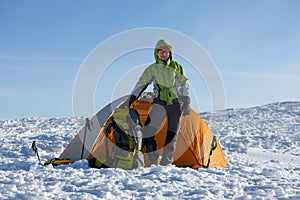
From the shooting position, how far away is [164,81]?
21.9 ft

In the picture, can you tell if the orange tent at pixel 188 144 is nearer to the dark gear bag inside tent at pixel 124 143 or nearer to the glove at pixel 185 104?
the dark gear bag inside tent at pixel 124 143

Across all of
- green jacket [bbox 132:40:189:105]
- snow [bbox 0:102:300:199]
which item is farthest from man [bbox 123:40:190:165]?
snow [bbox 0:102:300:199]

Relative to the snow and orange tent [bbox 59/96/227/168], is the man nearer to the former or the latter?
orange tent [bbox 59/96/227/168]

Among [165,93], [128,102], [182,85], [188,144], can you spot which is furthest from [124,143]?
[182,85]

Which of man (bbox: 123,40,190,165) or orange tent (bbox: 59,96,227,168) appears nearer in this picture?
man (bbox: 123,40,190,165)

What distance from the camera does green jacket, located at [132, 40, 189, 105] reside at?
6.65 meters

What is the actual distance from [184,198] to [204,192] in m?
0.35

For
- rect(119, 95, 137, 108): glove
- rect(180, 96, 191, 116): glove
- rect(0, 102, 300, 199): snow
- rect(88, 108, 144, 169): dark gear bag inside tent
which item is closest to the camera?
rect(0, 102, 300, 199): snow

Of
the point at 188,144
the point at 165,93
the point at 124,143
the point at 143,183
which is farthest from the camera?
the point at 188,144

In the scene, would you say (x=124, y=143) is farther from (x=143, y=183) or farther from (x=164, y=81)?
(x=143, y=183)

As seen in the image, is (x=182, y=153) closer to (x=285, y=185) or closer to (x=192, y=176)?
(x=192, y=176)

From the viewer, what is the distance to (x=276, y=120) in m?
20.3

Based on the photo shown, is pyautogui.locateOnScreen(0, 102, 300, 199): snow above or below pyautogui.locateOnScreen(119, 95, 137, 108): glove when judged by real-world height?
below

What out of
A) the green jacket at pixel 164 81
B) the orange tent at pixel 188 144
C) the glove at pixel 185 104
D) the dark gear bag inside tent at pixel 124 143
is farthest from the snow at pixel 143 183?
the green jacket at pixel 164 81
